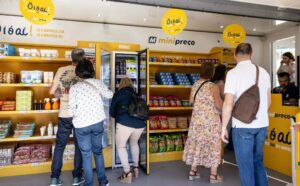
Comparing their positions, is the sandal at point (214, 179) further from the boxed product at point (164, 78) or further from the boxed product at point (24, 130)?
the boxed product at point (24, 130)

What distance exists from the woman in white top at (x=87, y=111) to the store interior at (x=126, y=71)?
2.80ft

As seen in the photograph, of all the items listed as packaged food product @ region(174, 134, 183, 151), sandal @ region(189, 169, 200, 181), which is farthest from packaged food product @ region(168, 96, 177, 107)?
sandal @ region(189, 169, 200, 181)

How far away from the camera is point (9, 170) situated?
429cm

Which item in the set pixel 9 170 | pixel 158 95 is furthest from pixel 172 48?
pixel 9 170

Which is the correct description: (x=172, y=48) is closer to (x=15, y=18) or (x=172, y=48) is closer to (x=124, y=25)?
(x=124, y=25)

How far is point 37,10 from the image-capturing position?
11.7 feet

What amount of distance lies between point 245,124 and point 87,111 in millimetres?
1876

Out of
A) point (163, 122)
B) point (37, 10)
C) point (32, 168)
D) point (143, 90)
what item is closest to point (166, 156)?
point (163, 122)

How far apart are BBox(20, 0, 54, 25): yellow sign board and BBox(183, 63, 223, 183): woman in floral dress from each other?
2427 mm

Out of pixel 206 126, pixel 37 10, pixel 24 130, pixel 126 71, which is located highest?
pixel 37 10

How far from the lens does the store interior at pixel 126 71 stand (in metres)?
4.30

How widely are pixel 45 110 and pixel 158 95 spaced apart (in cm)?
247

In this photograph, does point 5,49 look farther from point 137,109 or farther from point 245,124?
point 245,124

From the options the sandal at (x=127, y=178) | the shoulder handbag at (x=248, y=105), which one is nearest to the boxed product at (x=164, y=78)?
the sandal at (x=127, y=178)
